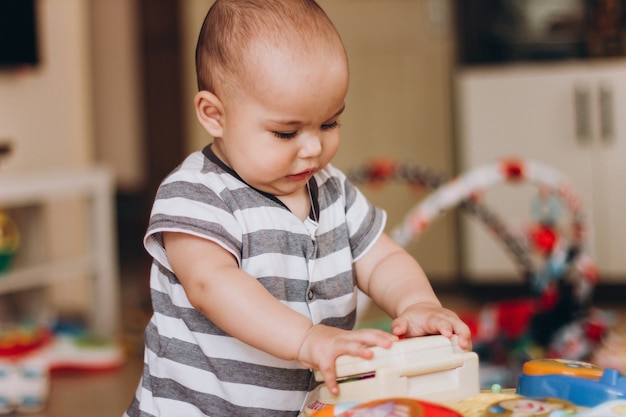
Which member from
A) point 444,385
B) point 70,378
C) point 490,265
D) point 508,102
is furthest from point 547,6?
point 444,385

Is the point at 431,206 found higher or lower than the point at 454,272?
higher

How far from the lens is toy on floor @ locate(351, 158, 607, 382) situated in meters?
2.47

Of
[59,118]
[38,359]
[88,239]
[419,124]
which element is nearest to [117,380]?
[38,359]

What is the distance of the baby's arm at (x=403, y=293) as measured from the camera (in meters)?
0.88

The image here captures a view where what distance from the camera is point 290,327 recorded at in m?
0.83

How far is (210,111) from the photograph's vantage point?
0.94 metres

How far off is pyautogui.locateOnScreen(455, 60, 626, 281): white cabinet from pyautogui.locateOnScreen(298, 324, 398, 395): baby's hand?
2.61 meters

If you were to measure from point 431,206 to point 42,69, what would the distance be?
1.68 metres

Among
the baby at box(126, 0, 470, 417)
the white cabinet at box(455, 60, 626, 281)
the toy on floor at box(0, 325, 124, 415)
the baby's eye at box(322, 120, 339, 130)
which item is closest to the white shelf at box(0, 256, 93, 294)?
the toy on floor at box(0, 325, 124, 415)

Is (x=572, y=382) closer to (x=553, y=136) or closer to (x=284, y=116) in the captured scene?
(x=284, y=116)

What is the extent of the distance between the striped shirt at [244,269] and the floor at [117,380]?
1300 mm

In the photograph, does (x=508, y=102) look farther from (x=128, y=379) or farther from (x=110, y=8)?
(x=110, y=8)

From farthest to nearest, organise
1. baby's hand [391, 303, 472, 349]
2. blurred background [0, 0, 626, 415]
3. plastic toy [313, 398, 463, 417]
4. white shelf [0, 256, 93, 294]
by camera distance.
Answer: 1. blurred background [0, 0, 626, 415]
2. white shelf [0, 256, 93, 294]
3. baby's hand [391, 303, 472, 349]
4. plastic toy [313, 398, 463, 417]

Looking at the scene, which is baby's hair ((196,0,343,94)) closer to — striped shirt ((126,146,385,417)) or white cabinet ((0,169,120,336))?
striped shirt ((126,146,385,417))
